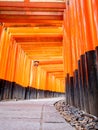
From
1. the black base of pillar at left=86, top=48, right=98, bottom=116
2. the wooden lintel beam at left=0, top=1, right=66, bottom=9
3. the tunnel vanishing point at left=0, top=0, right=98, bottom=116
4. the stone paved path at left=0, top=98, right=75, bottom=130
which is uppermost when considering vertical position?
the wooden lintel beam at left=0, top=1, right=66, bottom=9

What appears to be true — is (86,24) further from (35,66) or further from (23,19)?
(35,66)

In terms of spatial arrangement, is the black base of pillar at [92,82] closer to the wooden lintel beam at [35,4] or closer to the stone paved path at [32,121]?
the stone paved path at [32,121]

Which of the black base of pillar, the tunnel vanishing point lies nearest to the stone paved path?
the black base of pillar

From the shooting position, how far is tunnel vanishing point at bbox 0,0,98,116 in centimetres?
377

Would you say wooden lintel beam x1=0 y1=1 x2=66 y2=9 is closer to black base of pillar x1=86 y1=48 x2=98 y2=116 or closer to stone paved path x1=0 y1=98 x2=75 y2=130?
black base of pillar x1=86 y1=48 x2=98 y2=116

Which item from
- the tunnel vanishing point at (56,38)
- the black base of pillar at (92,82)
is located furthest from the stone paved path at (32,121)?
the tunnel vanishing point at (56,38)

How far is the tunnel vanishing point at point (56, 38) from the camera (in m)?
3.77

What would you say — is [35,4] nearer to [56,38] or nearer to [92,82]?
[56,38]

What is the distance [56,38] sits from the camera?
41.0ft

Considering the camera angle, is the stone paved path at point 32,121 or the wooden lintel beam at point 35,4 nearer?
the stone paved path at point 32,121

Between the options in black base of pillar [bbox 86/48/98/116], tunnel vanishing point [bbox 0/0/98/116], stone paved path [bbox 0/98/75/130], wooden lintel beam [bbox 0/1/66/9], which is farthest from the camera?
wooden lintel beam [bbox 0/1/66/9]

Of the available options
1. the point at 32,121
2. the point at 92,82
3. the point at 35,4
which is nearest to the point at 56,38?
the point at 35,4

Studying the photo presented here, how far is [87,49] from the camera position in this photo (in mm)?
Answer: 3844

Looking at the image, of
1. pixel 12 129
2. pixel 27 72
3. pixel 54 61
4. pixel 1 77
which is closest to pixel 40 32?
pixel 1 77
